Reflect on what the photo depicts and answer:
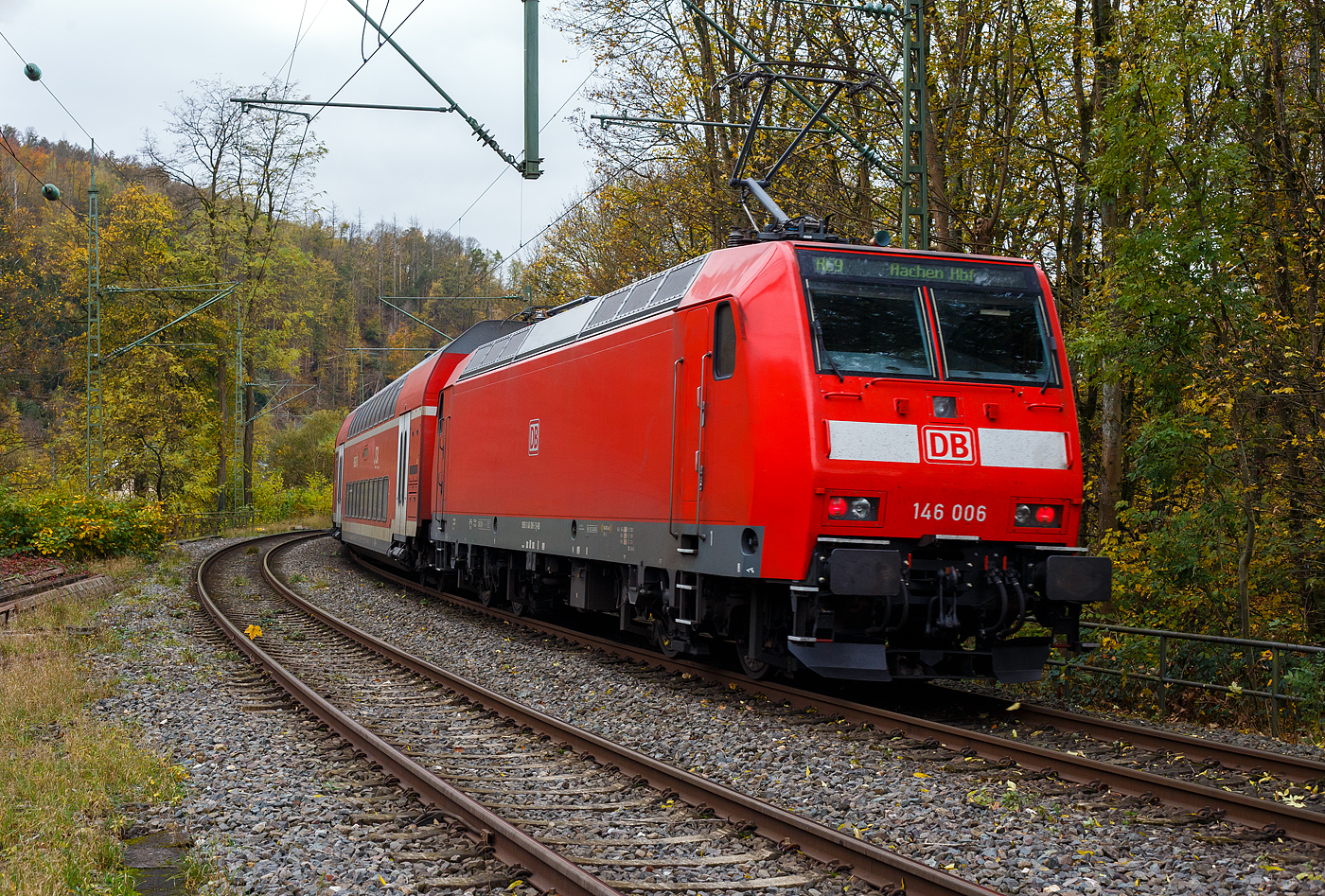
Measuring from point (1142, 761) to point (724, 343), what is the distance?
4245 mm

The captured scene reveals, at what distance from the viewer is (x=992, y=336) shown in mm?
8742

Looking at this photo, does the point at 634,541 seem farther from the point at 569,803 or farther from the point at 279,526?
the point at 279,526

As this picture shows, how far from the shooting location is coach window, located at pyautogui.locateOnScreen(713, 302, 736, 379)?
28.9ft

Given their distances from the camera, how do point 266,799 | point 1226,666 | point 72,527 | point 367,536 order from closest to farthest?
point 266,799
point 1226,666
point 72,527
point 367,536

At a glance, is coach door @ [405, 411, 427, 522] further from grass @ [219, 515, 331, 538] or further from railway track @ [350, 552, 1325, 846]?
grass @ [219, 515, 331, 538]

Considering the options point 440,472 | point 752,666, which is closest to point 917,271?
point 752,666

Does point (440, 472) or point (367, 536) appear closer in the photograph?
point (440, 472)

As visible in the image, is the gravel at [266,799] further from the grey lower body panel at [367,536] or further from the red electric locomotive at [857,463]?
the grey lower body panel at [367,536]

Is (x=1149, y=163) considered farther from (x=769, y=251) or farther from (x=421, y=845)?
(x=421, y=845)

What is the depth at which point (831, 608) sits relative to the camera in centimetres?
811

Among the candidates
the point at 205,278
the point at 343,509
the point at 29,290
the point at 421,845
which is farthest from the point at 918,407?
the point at 29,290

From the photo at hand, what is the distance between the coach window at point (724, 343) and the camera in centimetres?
882

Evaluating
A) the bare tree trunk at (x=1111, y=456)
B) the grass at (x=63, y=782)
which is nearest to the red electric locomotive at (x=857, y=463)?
the grass at (x=63, y=782)

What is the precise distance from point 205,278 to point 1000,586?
39.1 meters
